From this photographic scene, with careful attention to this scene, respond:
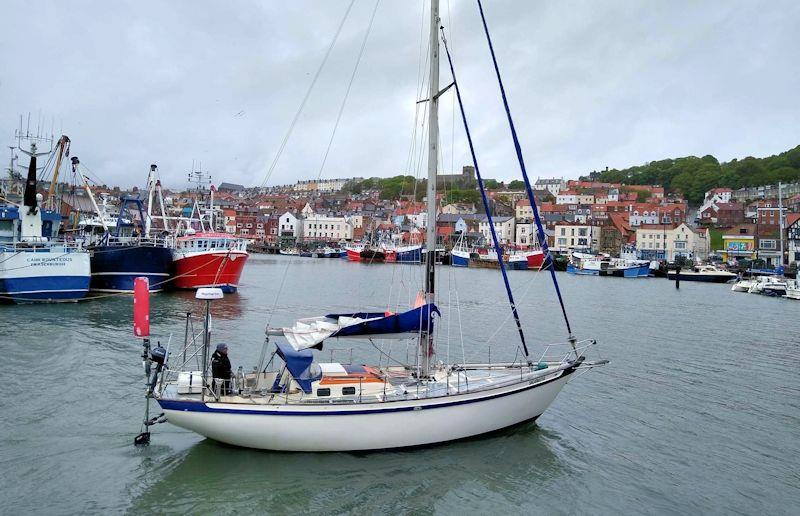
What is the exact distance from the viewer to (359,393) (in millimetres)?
11445

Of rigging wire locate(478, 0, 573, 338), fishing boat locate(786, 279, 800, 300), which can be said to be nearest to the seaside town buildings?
fishing boat locate(786, 279, 800, 300)

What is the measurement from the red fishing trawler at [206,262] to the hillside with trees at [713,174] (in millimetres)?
140706

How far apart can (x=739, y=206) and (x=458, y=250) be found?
215 ft

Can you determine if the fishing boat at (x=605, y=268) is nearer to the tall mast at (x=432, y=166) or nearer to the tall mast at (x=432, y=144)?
the tall mast at (x=432, y=166)

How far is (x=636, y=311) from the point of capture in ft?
130

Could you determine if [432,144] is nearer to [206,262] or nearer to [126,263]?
[126,263]

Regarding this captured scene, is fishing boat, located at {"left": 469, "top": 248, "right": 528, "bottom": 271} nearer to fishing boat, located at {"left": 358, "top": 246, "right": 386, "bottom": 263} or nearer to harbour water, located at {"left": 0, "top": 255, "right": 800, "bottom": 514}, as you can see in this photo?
fishing boat, located at {"left": 358, "top": 246, "right": 386, "bottom": 263}

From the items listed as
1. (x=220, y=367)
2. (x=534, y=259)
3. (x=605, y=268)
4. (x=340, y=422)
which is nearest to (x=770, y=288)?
(x=605, y=268)

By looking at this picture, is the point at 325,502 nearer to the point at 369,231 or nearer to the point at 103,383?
the point at 103,383

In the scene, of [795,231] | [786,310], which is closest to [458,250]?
[795,231]

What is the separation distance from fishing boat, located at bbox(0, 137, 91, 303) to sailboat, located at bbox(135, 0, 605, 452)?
79.1 feet

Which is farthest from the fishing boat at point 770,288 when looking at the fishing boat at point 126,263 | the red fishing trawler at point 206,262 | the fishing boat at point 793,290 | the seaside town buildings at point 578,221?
the fishing boat at point 126,263

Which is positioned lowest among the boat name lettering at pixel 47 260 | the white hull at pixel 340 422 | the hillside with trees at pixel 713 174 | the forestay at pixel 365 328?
the white hull at pixel 340 422

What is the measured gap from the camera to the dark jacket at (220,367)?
452 inches
